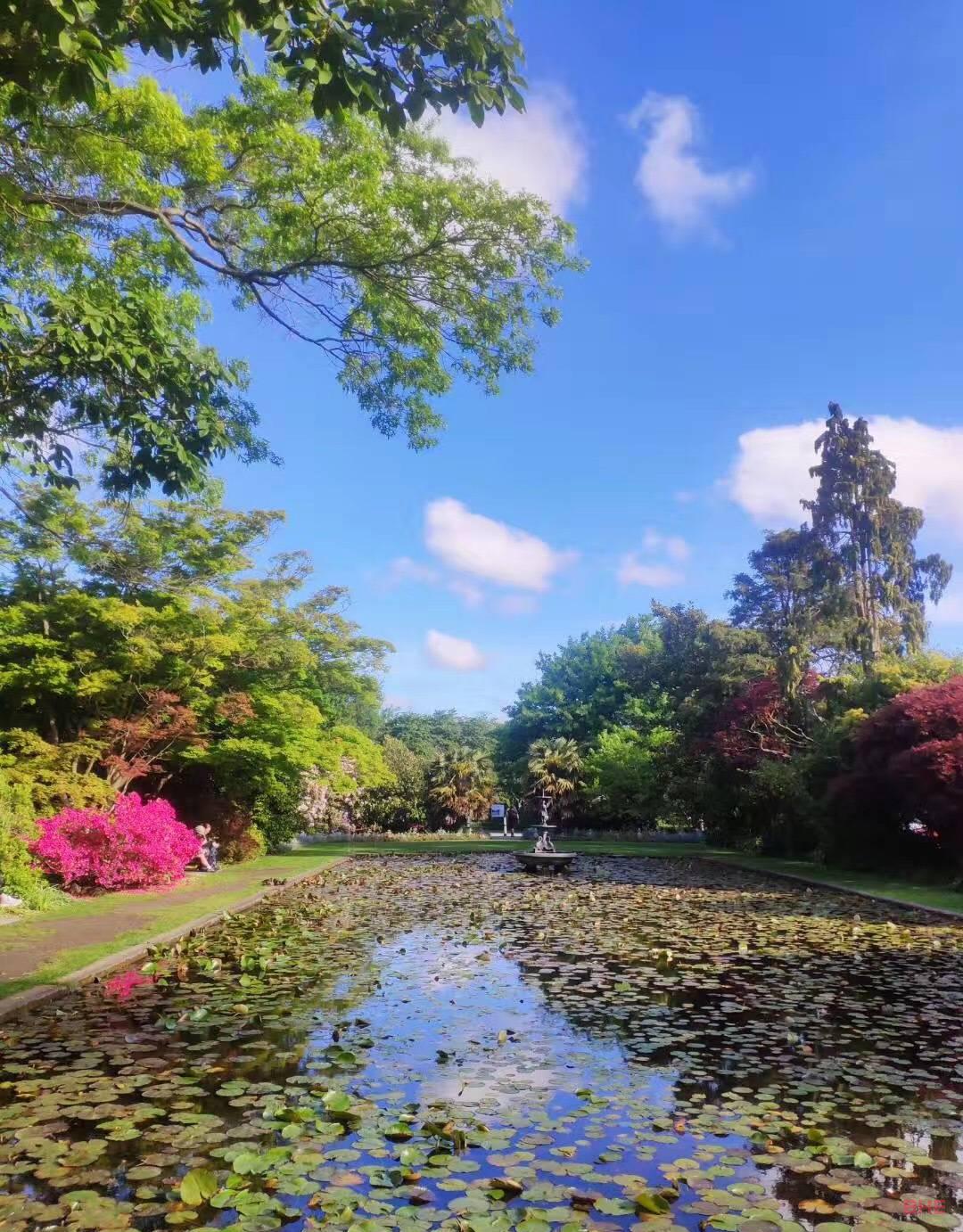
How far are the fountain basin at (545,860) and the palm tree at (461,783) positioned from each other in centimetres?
2611

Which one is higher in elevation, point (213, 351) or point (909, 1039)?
point (213, 351)

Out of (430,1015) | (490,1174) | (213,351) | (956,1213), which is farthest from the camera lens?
(213,351)

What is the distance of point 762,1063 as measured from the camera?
5879mm

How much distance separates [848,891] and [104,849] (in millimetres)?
14217

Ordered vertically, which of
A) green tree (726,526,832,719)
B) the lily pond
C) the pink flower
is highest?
green tree (726,526,832,719)

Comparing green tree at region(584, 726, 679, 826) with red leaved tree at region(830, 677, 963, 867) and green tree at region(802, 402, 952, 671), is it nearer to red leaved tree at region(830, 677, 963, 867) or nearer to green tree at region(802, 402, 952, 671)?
green tree at region(802, 402, 952, 671)

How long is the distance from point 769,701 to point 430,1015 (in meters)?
22.5

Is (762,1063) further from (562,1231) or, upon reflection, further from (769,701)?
(769,701)

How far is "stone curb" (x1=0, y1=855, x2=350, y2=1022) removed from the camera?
7.08 meters

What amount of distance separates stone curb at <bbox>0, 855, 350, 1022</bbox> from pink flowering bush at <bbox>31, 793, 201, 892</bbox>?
2359mm

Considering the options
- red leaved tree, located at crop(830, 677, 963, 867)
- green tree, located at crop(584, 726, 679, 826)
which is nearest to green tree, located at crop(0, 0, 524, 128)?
red leaved tree, located at crop(830, 677, 963, 867)

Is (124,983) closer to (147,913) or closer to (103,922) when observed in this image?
(103,922)

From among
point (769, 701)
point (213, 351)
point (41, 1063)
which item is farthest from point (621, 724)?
point (41, 1063)

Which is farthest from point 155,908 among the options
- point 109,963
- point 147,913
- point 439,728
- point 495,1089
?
point 439,728
